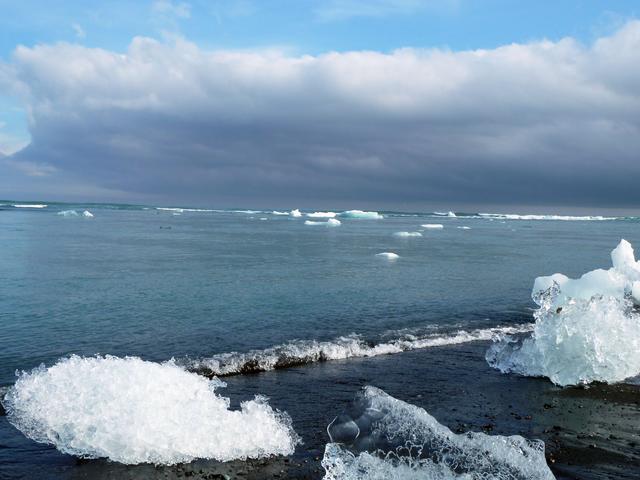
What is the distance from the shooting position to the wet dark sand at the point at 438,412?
17.5ft

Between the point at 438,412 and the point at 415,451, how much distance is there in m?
1.65

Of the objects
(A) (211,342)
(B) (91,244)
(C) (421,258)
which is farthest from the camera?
(B) (91,244)

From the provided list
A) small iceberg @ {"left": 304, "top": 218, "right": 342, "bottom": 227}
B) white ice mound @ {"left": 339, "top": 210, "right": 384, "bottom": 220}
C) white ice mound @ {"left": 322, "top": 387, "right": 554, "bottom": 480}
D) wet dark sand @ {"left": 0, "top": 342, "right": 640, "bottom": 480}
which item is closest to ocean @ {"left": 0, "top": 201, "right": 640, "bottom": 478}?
wet dark sand @ {"left": 0, "top": 342, "right": 640, "bottom": 480}

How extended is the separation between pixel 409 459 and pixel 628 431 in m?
3.14

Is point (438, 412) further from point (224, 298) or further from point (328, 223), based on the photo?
point (328, 223)

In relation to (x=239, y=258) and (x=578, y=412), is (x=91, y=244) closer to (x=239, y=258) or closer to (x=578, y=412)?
(x=239, y=258)

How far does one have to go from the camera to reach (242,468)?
5.38 meters

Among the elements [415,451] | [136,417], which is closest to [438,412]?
[415,451]

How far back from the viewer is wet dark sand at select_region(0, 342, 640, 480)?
5.34 m

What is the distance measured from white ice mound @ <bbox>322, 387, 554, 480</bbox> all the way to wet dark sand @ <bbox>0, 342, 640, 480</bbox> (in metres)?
0.27

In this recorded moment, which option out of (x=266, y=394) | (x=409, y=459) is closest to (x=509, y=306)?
(x=266, y=394)

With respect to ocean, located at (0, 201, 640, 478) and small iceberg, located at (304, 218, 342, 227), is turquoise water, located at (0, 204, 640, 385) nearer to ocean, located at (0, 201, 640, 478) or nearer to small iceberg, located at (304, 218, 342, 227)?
ocean, located at (0, 201, 640, 478)

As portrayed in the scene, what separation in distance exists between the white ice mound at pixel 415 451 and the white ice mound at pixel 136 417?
693 mm

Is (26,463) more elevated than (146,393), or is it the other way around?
(146,393)
